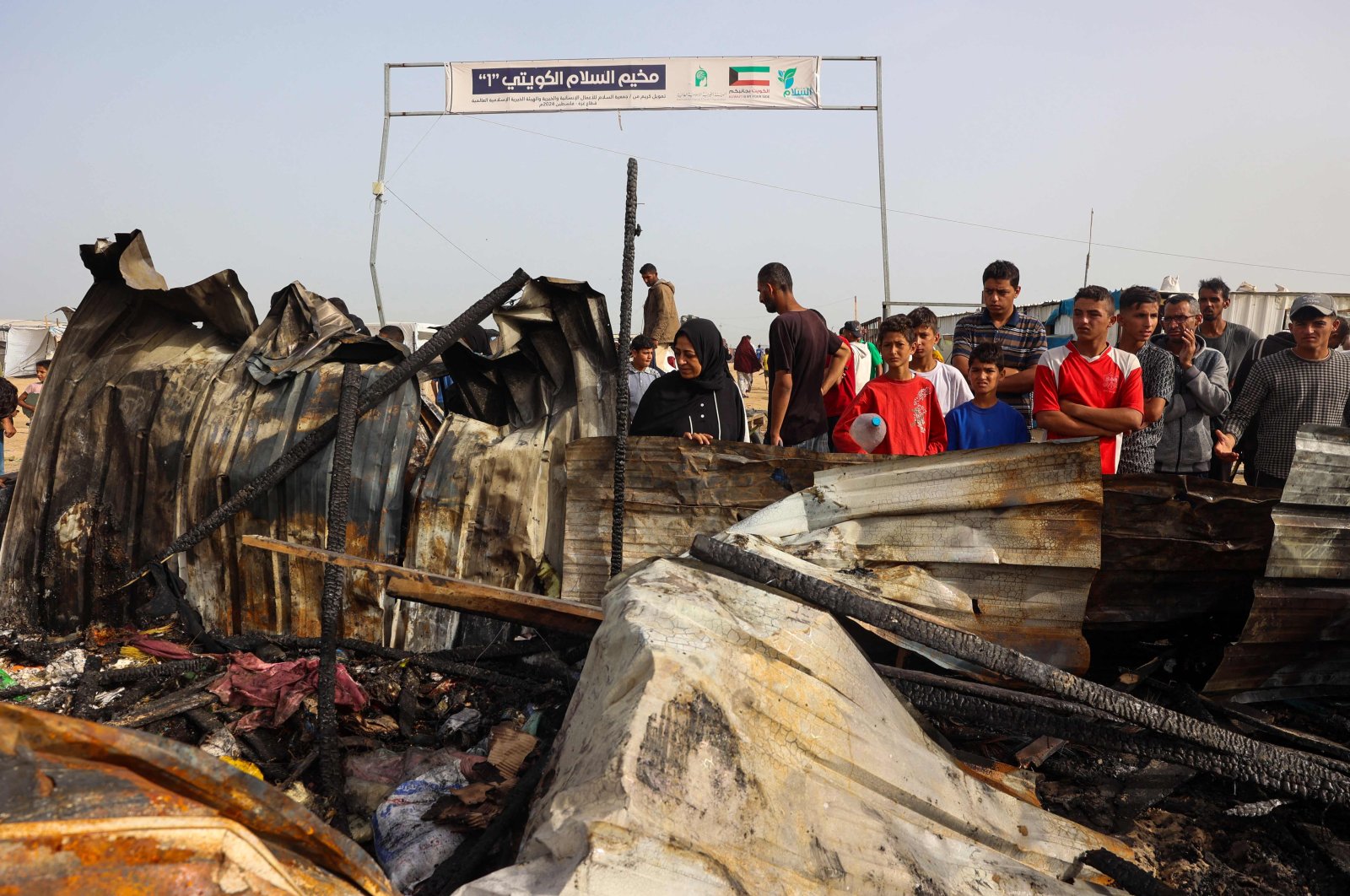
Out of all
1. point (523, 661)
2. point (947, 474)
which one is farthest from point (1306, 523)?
point (523, 661)

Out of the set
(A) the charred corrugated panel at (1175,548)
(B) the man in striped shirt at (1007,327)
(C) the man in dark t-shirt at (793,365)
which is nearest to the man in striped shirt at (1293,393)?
(B) the man in striped shirt at (1007,327)

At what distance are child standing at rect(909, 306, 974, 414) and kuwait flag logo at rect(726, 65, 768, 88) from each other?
25.9 ft

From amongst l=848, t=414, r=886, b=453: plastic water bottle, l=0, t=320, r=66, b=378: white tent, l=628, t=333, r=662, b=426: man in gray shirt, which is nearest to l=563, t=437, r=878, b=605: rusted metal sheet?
l=848, t=414, r=886, b=453: plastic water bottle

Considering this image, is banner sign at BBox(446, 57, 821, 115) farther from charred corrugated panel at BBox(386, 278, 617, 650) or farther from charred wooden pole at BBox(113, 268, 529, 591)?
charred wooden pole at BBox(113, 268, 529, 591)

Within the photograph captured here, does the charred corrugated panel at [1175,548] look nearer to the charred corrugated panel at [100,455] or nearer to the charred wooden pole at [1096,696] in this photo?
the charred wooden pole at [1096,696]

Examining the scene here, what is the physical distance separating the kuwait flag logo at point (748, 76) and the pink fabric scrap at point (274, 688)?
10.0 meters

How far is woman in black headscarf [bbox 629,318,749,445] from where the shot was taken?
458 centimetres

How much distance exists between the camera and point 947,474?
2801 millimetres

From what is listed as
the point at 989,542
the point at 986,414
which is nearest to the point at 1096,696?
the point at 989,542

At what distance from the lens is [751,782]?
Answer: 1.75m

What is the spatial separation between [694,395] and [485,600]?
87.5 inches

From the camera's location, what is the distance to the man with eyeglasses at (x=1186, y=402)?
457 cm

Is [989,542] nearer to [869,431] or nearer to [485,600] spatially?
[869,431]

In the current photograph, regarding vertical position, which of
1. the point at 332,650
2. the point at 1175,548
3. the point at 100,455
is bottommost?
the point at 332,650
